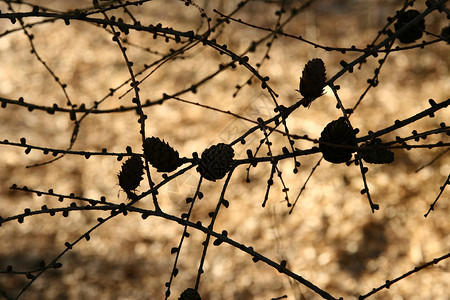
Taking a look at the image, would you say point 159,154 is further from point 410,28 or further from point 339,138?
point 410,28

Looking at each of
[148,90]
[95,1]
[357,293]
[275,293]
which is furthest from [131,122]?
[95,1]

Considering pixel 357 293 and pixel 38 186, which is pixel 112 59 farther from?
pixel 357 293

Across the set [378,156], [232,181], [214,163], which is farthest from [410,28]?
[232,181]

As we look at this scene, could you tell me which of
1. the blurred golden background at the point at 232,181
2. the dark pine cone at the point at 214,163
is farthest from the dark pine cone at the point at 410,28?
the blurred golden background at the point at 232,181

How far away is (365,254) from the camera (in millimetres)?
3326

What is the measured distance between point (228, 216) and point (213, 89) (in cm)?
93

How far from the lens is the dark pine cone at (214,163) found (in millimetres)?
1237

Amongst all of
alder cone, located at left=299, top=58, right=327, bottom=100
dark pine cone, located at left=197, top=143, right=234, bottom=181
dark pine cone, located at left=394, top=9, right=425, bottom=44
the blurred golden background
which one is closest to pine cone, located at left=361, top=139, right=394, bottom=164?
alder cone, located at left=299, top=58, right=327, bottom=100

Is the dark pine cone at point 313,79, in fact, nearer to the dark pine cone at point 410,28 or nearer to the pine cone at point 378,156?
the pine cone at point 378,156

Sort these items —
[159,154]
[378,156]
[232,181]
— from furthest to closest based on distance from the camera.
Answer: [232,181]
[378,156]
[159,154]

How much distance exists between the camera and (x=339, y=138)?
4.11 feet

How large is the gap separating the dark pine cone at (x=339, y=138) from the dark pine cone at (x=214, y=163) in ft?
0.70

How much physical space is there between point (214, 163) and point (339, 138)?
10.5 inches

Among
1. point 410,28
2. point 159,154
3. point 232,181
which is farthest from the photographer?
point 232,181
